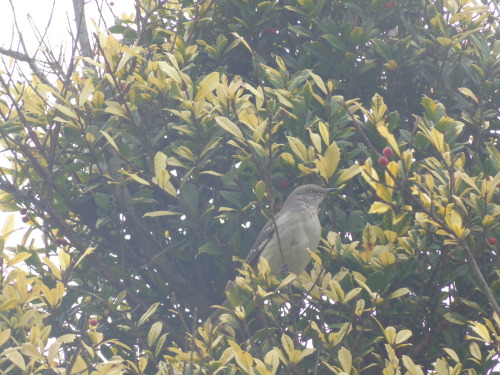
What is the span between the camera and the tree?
502 cm

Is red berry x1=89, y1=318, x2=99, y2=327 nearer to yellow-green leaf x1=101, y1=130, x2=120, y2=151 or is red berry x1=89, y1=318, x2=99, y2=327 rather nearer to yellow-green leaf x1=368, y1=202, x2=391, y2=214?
yellow-green leaf x1=101, y1=130, x2=120, y2=151

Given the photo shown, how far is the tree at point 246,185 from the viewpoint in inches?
198

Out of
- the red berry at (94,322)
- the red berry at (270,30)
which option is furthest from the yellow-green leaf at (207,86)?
the red berry at (94,322)

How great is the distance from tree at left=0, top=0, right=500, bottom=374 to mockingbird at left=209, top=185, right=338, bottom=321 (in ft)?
0.36

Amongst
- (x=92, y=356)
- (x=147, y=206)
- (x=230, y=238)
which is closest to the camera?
(x=92, y=356)

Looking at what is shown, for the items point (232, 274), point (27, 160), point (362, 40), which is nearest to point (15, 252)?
point (27, 160)

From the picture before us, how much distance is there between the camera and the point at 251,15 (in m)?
6.84

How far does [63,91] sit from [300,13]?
6.63ft

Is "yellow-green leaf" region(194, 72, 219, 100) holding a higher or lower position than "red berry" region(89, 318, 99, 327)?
higher

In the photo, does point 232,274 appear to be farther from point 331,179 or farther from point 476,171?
point 476,171

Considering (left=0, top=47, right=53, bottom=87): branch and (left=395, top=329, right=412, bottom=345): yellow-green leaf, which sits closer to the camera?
(left=395, top=329, right=412, bottom=345): yellow-green leaf

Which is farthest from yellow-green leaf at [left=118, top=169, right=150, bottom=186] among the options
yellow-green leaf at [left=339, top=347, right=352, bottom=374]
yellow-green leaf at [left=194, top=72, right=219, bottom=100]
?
yellow-green leaf at [left=339, top=347, right=352, bottom=374]

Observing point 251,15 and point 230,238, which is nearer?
point 230,238

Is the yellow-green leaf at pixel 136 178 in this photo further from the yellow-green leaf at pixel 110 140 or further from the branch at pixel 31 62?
the branch at pixel 31 62
